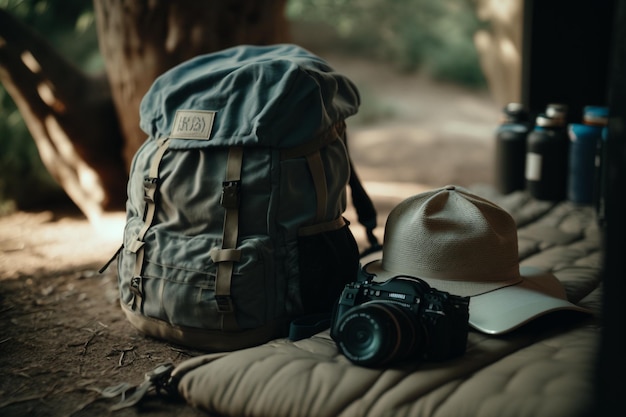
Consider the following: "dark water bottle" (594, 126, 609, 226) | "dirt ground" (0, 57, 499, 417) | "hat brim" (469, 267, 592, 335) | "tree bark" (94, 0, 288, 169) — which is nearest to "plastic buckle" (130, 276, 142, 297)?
"dirt ground" (0, 57, 499, 417)

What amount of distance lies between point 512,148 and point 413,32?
21.1 ft

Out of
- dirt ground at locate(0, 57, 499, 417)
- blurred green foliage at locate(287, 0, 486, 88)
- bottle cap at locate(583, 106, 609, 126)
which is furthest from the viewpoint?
blurred green foliage at locate(287, 0, 486, 88)

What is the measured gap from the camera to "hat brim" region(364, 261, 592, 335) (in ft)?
4.43

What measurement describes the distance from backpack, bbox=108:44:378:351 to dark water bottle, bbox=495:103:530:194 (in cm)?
145

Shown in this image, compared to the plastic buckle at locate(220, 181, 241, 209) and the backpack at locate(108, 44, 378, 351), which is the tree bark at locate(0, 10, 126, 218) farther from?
the plastic buckle at locate(220, 181, 241, 209)

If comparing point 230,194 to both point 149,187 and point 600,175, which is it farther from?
point 600,175

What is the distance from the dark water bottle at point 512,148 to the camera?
277 cm

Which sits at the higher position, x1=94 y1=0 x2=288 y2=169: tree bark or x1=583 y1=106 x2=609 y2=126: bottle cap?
x1=94 y1=0 x2=288 y2=169: tree bark

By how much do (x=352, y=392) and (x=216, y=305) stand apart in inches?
15.9

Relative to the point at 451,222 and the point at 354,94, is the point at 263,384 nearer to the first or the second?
the point at 451,222

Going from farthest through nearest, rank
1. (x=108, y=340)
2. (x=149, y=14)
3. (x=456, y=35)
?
(x=456, y=35)
(x=149, y=14)
(x=108, y=340)

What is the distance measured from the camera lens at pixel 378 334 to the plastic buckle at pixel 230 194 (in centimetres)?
37

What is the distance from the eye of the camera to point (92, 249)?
2457 mm

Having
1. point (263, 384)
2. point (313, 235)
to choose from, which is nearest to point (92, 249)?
point (313, 235)
